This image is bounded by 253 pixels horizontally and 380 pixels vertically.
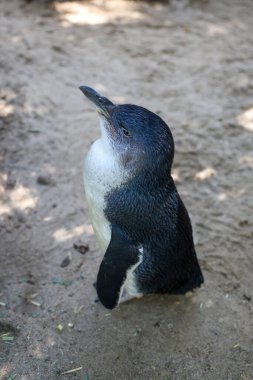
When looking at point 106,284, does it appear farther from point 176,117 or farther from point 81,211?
point 176,117

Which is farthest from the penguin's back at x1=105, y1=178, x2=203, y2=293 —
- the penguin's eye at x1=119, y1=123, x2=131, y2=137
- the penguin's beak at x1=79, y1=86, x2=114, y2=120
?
the penguin's beak at x1=79, y1=86, x2=114, y2=120

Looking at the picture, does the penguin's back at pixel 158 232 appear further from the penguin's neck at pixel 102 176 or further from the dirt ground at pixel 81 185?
the dirt ground at pixel 81 185

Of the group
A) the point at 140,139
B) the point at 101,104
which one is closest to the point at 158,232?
the point at 140,139

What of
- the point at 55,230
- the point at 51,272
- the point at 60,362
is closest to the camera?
the point at 60,362

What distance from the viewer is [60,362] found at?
2959 millimetres

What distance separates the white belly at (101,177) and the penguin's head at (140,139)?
6 centimetres

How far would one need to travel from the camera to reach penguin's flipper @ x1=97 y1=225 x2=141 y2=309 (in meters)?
2.83

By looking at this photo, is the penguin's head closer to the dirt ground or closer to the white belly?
the white belly

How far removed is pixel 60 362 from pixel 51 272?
2.31 ft

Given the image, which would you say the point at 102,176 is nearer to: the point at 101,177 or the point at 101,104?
the point at 101,177

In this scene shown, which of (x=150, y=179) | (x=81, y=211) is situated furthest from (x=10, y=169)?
(x=150, y=179)

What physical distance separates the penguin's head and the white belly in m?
0.06

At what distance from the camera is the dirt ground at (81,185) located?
3051mm

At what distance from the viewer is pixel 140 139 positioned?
8.74 feet
